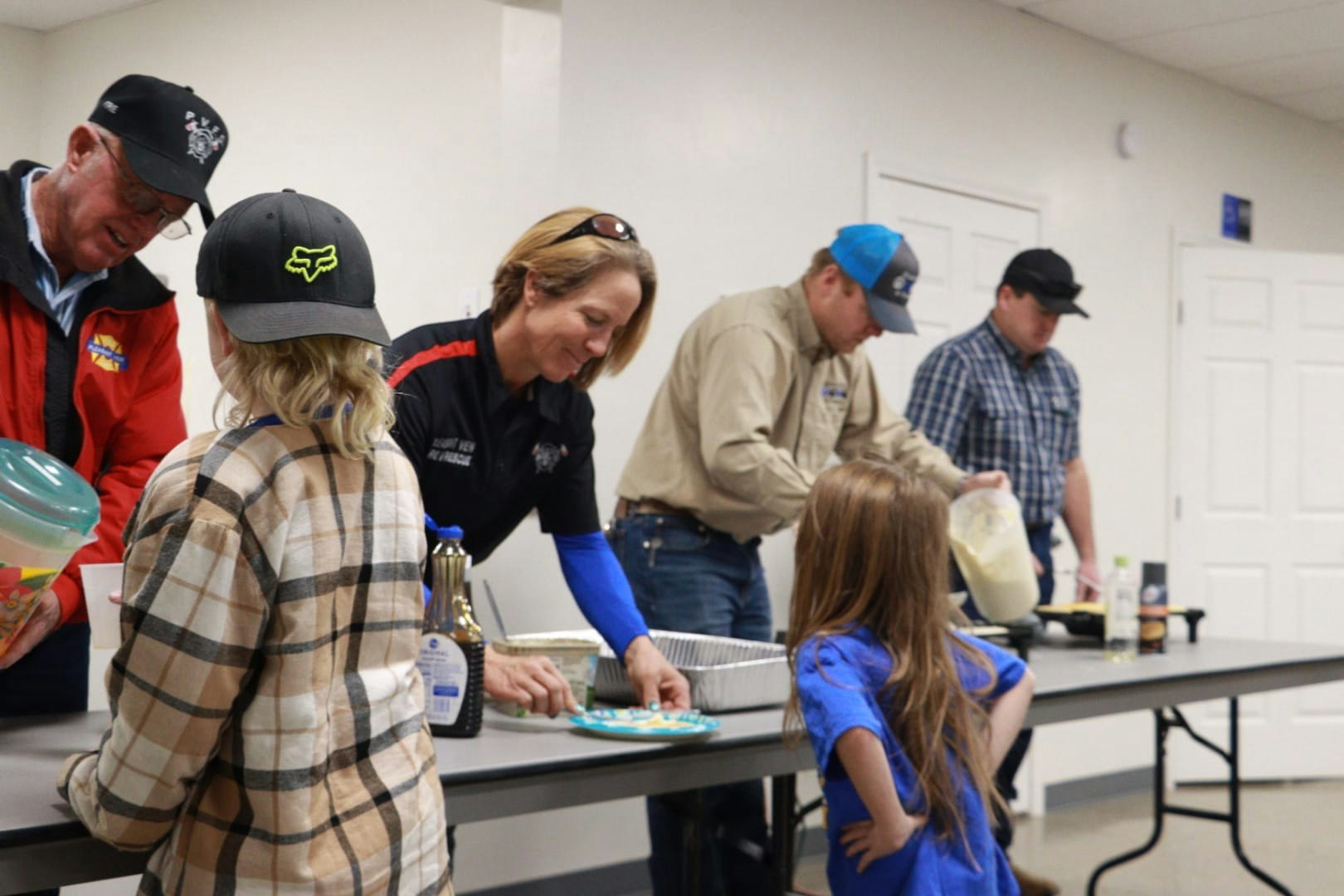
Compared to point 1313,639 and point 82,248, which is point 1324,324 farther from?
point 82,248

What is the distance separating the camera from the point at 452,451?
81.6 inches

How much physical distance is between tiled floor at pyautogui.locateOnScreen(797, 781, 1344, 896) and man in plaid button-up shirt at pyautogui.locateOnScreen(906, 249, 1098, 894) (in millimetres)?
458

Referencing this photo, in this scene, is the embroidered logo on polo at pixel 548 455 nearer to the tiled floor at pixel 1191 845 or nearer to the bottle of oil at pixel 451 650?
the bottle of oil at pixel 451 650

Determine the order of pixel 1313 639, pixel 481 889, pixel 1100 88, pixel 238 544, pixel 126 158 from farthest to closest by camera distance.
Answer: pixel 1313 639
pixel 1100 88
pixel 481 889
pixel 126 158
pixel 238 544

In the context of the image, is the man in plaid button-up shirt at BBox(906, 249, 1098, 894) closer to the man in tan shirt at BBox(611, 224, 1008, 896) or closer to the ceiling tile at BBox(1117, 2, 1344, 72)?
the man in tan shirt at BBox(611, 224, 1008, 896)

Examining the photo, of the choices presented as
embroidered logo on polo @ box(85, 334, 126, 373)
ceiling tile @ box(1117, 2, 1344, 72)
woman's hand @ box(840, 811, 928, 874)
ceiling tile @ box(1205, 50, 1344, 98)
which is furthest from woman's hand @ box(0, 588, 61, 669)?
ceiling tile @ box(1205, 50, 1344, 98)

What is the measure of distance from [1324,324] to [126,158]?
5426 mm

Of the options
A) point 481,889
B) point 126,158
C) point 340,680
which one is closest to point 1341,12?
point 481,889

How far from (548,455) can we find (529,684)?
39 centimetres

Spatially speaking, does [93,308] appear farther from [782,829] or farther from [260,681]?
[782,829]

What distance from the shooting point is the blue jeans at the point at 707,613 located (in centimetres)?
273

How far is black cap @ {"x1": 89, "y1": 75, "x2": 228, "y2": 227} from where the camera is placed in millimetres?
1823

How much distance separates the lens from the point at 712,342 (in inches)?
122

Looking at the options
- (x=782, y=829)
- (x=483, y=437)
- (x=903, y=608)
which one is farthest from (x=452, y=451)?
(x=782, y=829)
